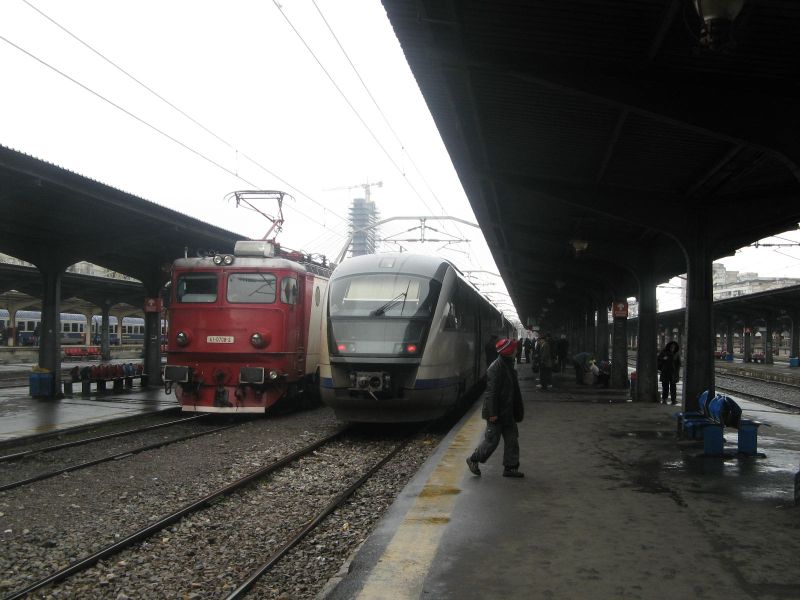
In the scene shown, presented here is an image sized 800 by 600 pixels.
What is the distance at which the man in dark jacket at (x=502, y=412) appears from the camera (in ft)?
24.6

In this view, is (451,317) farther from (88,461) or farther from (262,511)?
(88,461)

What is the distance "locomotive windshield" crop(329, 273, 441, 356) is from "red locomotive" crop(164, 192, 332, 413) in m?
2.30

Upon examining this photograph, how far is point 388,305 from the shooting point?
1138cm

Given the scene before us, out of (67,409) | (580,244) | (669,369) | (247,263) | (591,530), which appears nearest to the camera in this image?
(591,530)

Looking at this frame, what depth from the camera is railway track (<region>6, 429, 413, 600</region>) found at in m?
5.22

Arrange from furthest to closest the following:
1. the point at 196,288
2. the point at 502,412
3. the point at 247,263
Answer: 1. the point at 196,288
2. the point at 247,263
3. the point at 502,412

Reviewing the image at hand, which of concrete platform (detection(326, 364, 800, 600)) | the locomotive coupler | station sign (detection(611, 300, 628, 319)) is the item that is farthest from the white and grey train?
station sign (detection(611, 300, 628, 319))

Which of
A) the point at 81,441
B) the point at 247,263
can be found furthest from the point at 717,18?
the point at 247,263

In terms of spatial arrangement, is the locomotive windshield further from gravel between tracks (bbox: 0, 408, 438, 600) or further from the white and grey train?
gravel between tracks (bbox: 0, 408, 438, 600)

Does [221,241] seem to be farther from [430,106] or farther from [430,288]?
[430,106]

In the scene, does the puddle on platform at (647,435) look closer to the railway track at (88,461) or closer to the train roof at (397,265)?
the train roof at (397,265)

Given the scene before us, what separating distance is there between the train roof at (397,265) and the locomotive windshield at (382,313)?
0.15 metres

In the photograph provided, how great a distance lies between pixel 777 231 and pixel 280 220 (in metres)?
11.0

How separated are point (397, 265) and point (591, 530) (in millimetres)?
7102
